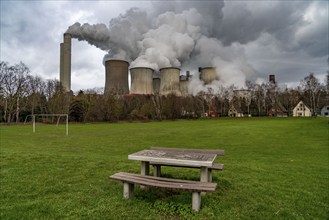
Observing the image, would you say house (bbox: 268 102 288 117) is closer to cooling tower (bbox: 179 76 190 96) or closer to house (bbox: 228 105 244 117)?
house (bbox: 228 105 244 117)

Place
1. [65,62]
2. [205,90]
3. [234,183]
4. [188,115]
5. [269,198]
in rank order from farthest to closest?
[205,90] → [188,115] → [65,62] → [234,183] → [269,198]

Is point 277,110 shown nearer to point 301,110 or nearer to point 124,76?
point 301,110

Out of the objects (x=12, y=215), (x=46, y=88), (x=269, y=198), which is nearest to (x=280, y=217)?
(x=269, y=198)

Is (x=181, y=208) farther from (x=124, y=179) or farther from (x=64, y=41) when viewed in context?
(x=64, y=41)

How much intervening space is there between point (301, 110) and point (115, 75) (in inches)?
1972

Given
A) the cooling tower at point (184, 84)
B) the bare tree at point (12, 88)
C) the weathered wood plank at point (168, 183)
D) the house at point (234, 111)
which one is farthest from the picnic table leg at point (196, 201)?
the house at point (234, 111)

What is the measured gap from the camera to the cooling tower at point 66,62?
49766mm

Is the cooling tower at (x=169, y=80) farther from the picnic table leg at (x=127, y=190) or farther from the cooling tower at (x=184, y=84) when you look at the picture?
the picnic table leg at (x=127, y=190)

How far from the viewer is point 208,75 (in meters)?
61.2

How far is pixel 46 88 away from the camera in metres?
46.6

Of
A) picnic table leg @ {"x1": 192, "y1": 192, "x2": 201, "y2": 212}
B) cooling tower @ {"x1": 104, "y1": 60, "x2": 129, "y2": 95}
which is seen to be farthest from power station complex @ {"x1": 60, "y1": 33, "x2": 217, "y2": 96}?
picnic table leg @ {"x1": 192, "y1": 192, "x2": 201, "y2": 212}

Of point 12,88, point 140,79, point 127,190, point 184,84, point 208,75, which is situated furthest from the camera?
point 184,84

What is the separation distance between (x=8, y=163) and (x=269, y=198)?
5839 millimetres

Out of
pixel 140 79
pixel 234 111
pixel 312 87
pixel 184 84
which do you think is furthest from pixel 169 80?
pixel 312 87
